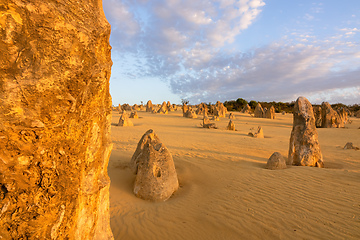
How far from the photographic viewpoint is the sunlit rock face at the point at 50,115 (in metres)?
1.27

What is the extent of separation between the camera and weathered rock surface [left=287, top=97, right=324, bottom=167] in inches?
264

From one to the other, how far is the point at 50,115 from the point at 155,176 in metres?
3.37

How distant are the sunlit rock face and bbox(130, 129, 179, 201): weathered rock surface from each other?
8.75ft

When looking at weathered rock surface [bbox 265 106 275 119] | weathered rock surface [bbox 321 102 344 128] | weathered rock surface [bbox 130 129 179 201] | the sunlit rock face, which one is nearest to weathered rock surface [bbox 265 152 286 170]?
weathered rock surface [bbox 130 129 179 201]

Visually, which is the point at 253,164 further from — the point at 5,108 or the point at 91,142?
the point at 5,108

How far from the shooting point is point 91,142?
1789mm

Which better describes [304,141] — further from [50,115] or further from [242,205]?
[50,115]

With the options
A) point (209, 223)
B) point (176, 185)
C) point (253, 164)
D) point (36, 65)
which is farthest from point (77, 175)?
point (253, 164)

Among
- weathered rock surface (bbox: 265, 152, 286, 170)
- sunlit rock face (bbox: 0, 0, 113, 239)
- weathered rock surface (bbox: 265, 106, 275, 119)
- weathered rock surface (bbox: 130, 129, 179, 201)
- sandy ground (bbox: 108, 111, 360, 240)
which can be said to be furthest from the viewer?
weathered rock surface (bbox: 265, 106, 275, 119)

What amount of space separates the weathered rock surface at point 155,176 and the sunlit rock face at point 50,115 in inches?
105

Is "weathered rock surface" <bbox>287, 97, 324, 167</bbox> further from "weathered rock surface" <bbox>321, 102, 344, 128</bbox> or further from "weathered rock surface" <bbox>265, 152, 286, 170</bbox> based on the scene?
"weathered rock surface" <bbox>321, 102, 344, 128</bbox>

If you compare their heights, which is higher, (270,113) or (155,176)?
(270,113)

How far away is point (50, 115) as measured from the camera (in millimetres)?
1435

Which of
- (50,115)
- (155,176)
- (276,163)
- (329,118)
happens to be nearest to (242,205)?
(155,176)
